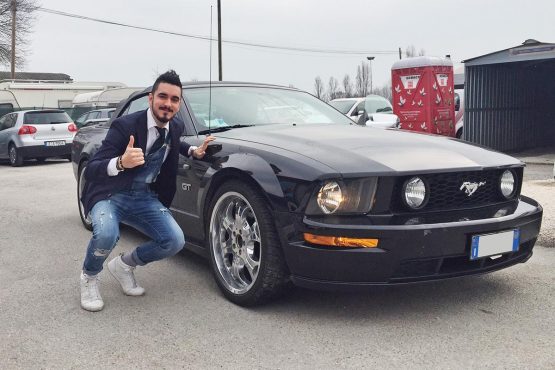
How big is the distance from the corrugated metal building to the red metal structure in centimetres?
43

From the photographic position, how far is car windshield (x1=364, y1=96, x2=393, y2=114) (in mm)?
14562

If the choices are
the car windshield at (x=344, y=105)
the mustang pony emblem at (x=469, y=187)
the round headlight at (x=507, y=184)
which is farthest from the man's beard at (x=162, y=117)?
the car windshield at (x=344, y=105)

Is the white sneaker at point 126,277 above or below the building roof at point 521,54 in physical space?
below

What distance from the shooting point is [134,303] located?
3643 millimetres

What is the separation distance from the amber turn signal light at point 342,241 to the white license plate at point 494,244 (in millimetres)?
574

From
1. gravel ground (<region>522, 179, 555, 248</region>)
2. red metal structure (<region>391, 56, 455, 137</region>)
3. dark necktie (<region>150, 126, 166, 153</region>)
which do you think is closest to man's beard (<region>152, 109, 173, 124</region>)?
dark necktie (<region>150, 126, 166, 153</region>)

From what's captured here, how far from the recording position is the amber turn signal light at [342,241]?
2941 mm

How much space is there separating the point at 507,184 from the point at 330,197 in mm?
1198

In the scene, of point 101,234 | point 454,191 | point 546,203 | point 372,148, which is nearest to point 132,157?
point 101,234

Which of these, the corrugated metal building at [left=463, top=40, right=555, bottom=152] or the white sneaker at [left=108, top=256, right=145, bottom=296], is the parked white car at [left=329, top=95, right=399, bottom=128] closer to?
the corrugated metal building at [left=463, top=40, right=555, bottom=152]

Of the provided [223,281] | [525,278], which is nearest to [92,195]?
[223,281]

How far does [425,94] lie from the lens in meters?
13.1

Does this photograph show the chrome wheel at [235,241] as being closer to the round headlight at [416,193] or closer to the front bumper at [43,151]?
the round headlight at [416,193]

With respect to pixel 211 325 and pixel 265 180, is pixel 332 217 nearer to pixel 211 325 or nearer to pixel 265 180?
pixel 265 180
